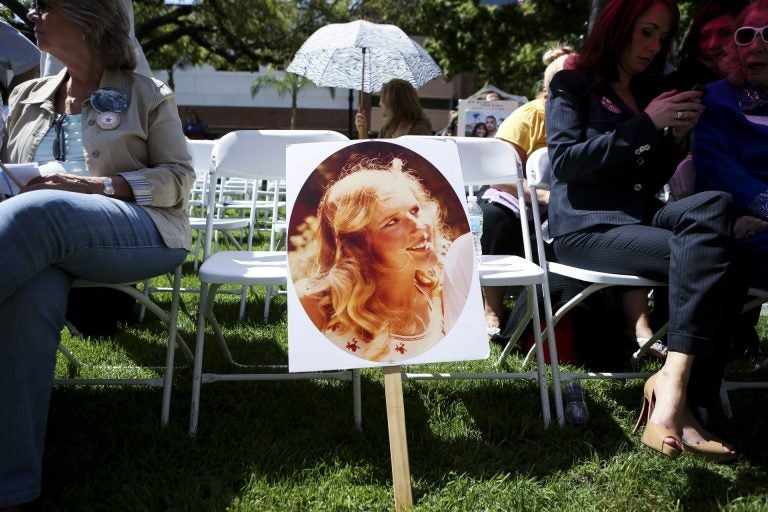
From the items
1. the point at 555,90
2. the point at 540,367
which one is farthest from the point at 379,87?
the point at 540,367

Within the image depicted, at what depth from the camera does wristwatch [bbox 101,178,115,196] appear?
2.43m

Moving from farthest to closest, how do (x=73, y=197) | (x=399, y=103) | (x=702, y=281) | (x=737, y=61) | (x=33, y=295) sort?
(x=399, y=103)
(x=737, y=61)
(x=702, y=281)
(x=73, y=197)
(x=33, y=295)

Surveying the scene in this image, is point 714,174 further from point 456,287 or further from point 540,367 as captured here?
point 456,287

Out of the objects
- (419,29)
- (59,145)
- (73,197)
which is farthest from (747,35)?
(419,29)

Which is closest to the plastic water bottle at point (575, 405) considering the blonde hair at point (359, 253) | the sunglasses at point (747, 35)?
the blonde hair at point (359, 253)

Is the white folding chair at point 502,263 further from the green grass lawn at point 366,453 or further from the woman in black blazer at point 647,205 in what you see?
the woman in black blazer at point 647,205

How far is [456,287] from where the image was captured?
2.25 meters

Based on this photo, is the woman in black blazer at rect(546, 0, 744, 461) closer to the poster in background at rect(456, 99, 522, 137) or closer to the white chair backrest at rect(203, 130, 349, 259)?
the white chair backrest at rect(203, 130, 349, 259)

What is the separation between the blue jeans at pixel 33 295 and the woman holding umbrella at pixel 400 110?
405 centimetres

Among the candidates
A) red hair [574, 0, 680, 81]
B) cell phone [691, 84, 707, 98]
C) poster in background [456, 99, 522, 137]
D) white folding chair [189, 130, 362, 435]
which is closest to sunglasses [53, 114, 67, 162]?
white folding chair [189, 130, 362, 435]

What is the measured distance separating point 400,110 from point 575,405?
12.3ft

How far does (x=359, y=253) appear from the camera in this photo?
220cm

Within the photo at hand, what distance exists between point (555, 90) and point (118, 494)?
7.27 feet

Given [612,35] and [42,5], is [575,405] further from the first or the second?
[42,5]
